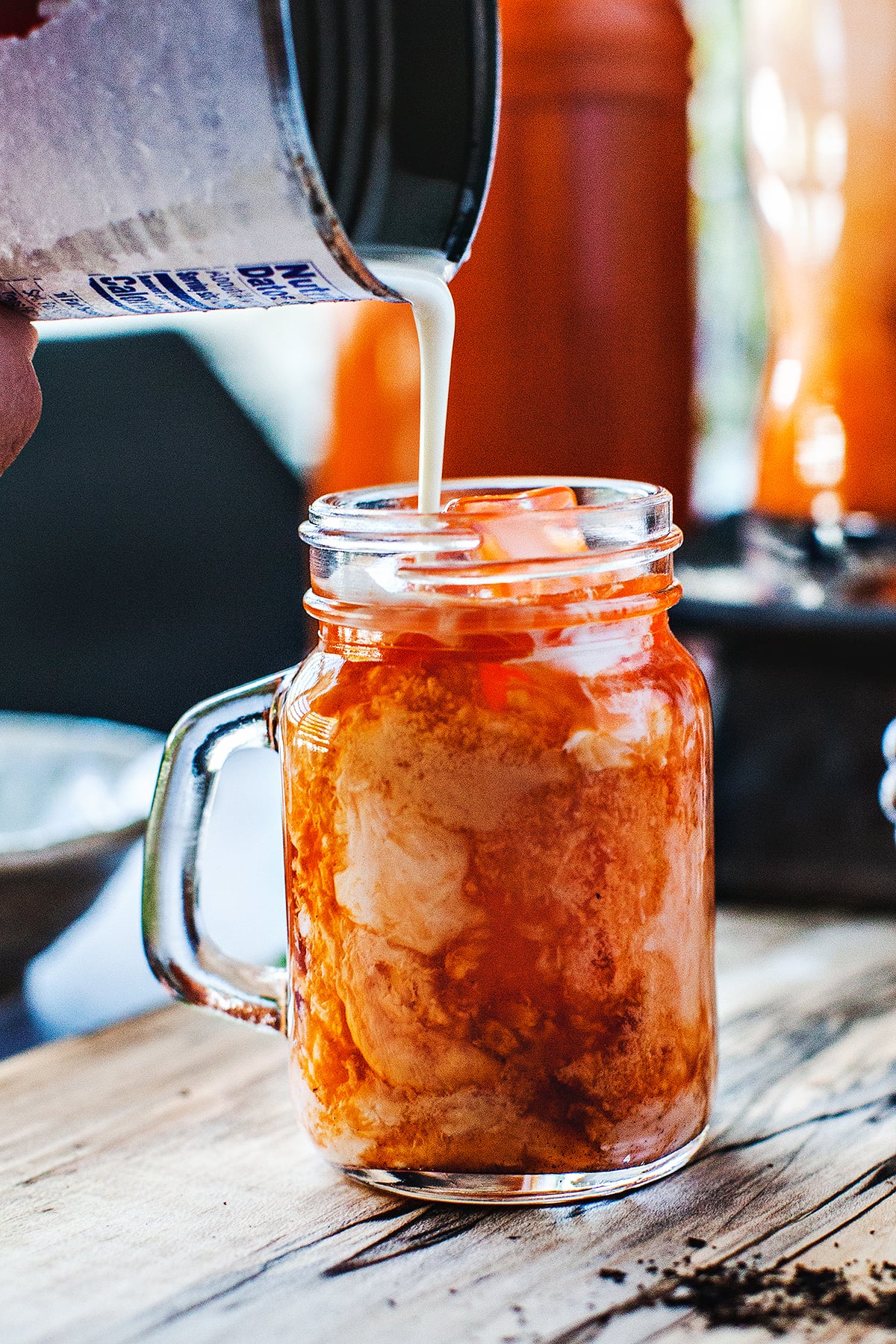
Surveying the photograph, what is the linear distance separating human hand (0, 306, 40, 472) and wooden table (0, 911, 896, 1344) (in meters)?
0.32

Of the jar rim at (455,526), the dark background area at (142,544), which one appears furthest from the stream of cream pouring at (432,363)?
the dark background area at (142,544)

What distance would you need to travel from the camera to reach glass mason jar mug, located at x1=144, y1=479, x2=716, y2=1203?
606 millimetres

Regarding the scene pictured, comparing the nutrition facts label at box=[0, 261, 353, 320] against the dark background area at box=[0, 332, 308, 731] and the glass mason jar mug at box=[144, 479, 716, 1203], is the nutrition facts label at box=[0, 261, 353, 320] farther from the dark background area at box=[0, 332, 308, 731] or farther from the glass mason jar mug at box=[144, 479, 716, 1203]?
the dark background area at box=[0, 332, 308, 731]

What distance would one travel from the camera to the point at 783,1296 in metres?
0.57

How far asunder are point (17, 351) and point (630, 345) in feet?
2.31

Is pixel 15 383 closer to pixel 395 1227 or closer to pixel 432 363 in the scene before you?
pixel 432 363

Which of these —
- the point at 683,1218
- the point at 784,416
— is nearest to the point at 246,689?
the point at 683,1218

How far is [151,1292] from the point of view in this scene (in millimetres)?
580

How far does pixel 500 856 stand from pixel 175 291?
0.26 meters

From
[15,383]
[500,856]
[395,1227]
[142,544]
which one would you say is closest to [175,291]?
[15,383]

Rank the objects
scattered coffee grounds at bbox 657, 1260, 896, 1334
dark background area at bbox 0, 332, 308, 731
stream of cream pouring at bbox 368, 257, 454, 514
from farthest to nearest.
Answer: dark background area at bbox 0, 332, 308, 731
stream of cream pouring at bbox 368, 257, 454, 514
scattered coffee grounds at bbox 657, 1260, 896, 1334

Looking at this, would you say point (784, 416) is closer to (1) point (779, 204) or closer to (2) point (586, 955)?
(1) point (779, 204)

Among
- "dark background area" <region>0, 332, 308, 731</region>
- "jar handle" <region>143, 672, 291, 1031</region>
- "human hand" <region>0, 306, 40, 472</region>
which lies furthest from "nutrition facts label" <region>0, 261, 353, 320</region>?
"dark background area" <region>0, 332, 308, 731</region>

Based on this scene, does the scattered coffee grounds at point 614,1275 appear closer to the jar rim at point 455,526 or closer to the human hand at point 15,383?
the jar rim at point 455,526
